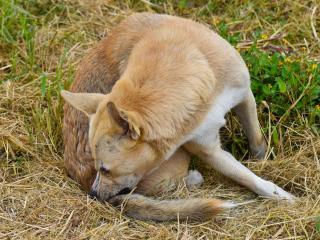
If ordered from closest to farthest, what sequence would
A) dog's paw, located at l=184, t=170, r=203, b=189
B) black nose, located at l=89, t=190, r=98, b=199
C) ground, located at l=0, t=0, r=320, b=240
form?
ground, located at l=0, t=0, r=320, b=240 < black nose, located at l=89, t=190, r=98, b=199 < dog's paw, located at l=184, t=170, r=203, b=189

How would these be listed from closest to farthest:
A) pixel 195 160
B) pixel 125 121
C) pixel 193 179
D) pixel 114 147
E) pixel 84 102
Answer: pixel 125 121 → pixel 114 147 → pixel 84 102 → pixel 193 179 → pixel 195 160

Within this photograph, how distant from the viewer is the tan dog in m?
4.43

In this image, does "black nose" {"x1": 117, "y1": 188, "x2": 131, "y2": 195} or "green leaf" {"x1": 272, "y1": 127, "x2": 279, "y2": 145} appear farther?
"green leaf" {"x1": 272, "y1": 127, "x2": 279, "y2": 145}

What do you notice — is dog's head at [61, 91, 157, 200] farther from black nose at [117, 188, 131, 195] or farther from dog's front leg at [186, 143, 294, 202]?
dog's front leg at [186, 143, 294, 202]

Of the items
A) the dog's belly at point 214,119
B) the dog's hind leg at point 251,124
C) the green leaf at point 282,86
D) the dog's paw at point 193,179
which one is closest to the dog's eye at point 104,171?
the dog's belly at point 214,119

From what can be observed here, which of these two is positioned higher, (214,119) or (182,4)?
(214,119)

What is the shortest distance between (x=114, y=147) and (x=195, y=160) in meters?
1.13

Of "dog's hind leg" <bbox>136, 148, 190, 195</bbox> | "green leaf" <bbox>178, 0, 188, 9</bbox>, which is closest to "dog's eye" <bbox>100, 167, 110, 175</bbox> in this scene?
"dog's hind leg" <bbox>136, 148, 190, 195</bbox>

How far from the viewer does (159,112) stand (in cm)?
444

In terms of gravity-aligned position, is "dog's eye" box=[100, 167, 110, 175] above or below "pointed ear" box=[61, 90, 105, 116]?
below

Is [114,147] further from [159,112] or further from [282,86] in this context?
[282,86]

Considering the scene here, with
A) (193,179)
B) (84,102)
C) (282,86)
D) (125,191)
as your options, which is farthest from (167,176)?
(282,86)

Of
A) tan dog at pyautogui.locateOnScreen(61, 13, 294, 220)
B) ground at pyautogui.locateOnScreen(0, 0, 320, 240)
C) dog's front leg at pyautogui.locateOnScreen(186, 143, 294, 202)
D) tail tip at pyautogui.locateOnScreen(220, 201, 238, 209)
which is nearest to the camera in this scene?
tan dog at pyautogui.locateOnScreen(61, 13, 294, 220)

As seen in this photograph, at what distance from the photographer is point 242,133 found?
18.2ft
